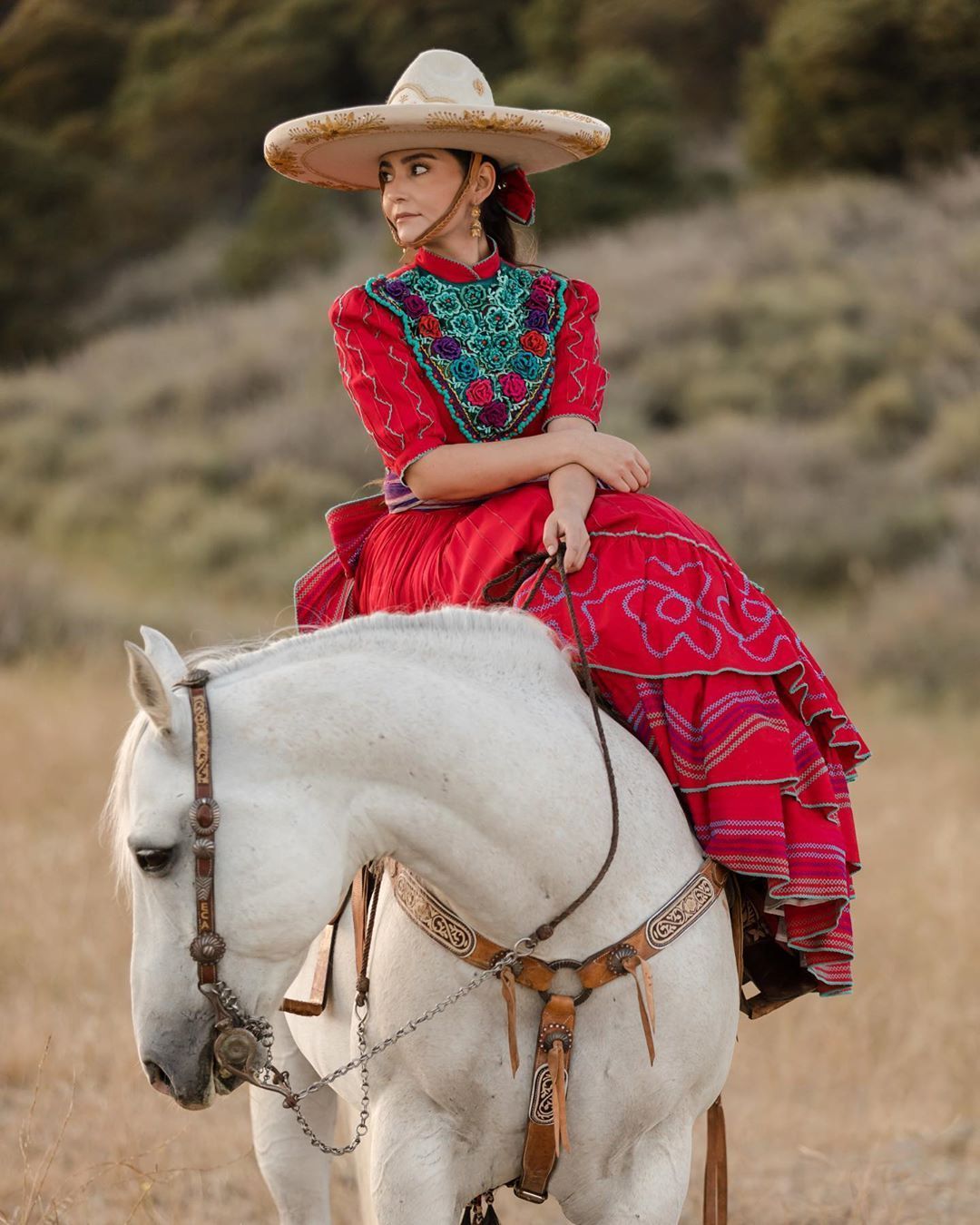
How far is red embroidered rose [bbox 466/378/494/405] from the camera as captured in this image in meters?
2.97

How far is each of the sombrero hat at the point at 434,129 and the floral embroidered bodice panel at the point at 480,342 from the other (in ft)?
0.88

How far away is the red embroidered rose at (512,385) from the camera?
301 centimetres

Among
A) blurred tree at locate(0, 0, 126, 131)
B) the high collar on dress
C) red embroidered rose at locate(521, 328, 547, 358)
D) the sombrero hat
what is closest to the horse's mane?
red embroidered rose at locate(521, 328, 547, 358)

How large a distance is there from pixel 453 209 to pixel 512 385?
388 millimetres

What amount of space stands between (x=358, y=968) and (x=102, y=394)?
22402mm

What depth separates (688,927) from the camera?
2.62 metres

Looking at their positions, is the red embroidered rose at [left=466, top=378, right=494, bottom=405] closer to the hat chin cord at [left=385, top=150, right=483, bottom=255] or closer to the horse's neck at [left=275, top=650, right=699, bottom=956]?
the hat chin cord at [left=385, top=150, right=483, bottom=255]

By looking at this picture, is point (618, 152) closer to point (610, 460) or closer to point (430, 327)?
point (430, 327)

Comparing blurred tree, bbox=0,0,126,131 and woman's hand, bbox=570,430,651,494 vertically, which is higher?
blurred tree, bbox=0,0,126,131

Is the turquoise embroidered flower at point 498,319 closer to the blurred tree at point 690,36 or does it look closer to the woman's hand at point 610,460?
the woman's hand at point 610,460

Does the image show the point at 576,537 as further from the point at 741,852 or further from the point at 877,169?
the point at 877,169

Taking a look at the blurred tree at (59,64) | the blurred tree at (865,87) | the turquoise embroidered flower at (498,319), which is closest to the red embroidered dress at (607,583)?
the turquoise embroidered flower at (498,319)

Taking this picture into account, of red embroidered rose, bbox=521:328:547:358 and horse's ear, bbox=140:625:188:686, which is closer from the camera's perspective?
horse's ear, bbox=140:625:188:686

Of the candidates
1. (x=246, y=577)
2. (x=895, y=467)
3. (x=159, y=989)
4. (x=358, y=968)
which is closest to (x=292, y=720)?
(x=159, y=989)
